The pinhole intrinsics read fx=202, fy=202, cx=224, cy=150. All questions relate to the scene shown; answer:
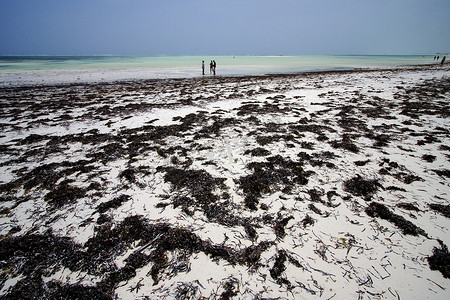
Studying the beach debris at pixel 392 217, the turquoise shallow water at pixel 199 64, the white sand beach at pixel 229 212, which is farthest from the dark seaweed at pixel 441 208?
the turquoise shallow water at pixel 199 64

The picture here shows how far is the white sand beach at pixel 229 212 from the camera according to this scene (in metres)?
2.25

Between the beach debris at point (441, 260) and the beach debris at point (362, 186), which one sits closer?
the beach debris at point (441, 260)

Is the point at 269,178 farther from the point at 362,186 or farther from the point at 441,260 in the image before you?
the point at 441,260

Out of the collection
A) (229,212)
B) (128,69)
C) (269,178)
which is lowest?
(229,212)

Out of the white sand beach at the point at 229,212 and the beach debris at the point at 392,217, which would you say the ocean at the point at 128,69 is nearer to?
the white sand beach at the point at 229,212

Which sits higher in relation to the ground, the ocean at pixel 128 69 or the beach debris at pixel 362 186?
the ocean at pixel 128 69

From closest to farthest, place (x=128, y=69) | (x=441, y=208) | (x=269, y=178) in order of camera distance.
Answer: (x=441, y=208) → (x=269, y=178) → (x=128, y=69)

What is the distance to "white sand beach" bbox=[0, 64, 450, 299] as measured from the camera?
225cm

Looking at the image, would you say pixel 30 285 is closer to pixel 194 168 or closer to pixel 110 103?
pixel 194 168

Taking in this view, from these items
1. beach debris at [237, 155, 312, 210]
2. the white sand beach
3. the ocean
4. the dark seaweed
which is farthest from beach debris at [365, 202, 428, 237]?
the ocean

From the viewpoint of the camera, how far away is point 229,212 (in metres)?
3.21

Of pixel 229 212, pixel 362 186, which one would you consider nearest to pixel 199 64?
pixel 362 186

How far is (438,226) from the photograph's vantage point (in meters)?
2.84

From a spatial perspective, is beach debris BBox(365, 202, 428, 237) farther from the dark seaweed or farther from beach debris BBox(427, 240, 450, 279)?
the dark seaweed
